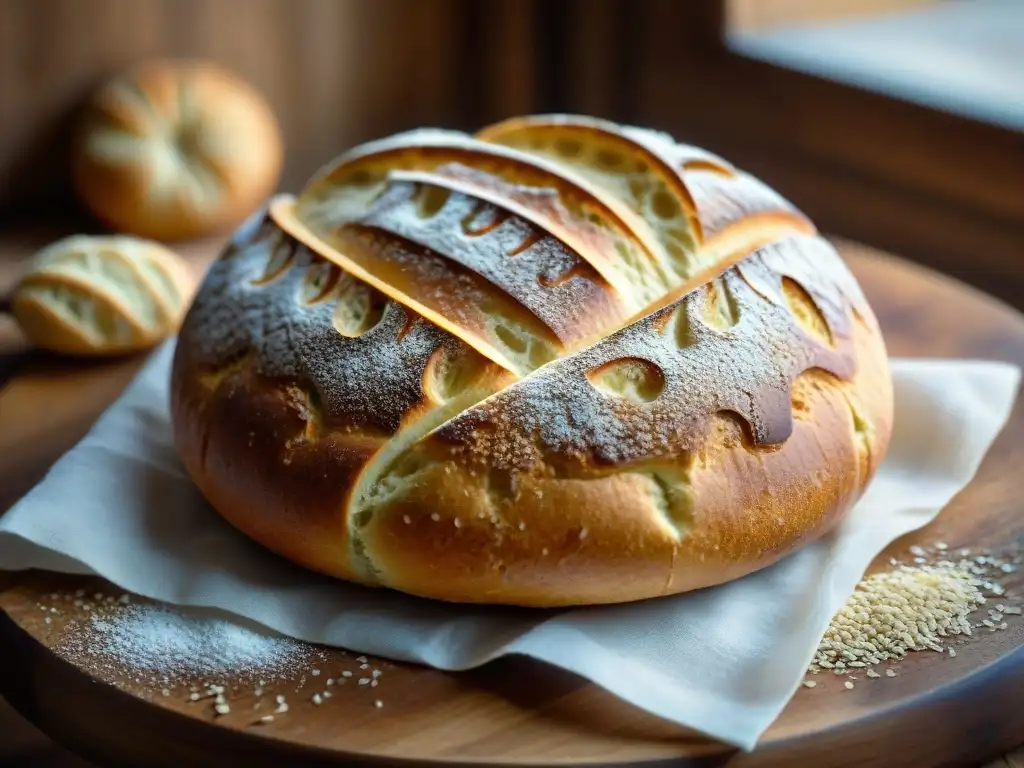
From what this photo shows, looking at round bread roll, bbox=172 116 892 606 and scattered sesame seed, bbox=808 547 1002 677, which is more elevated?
round bread roll, bbox=172 116 892 606

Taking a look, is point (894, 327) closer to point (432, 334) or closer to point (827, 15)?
point (432, 334)

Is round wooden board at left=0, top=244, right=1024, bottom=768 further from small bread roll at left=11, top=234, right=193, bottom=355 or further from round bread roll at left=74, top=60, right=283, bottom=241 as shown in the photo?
round bread roll at left=74, top=60, right=283, bottom=241

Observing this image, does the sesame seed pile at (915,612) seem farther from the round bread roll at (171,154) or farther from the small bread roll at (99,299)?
the round bread roll at (171,154)

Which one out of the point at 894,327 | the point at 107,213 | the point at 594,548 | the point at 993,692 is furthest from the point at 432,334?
the point at 107,213

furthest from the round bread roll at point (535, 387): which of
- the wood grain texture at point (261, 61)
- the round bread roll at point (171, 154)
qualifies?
the wood grain texture at point (261, 61)

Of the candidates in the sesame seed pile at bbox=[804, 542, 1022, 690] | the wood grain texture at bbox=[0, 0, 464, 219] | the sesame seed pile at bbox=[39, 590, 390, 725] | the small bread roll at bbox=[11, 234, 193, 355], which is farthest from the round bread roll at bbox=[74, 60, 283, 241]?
the sesame seed pile at bbox=[804, 542, 1022, 690]

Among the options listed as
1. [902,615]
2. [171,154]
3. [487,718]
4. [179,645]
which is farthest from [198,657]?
[171,154]

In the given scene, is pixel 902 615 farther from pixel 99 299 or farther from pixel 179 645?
pixel 99 299
